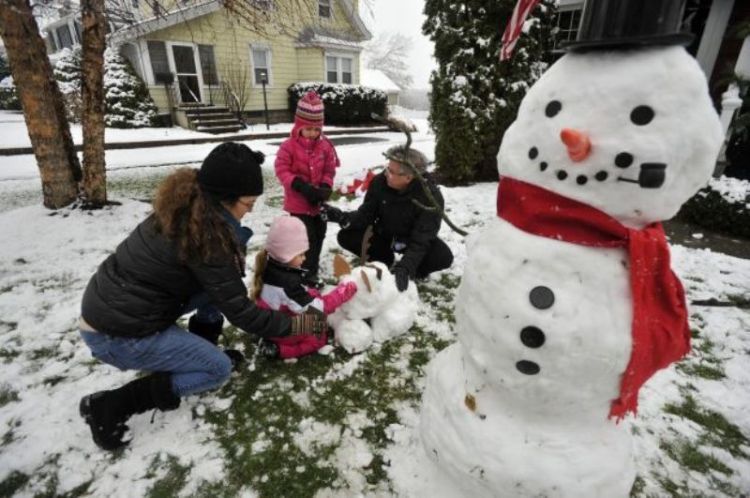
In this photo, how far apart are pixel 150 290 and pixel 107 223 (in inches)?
135

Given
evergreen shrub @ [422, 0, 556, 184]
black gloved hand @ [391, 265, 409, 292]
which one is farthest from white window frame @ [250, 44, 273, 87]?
black gloved hand @ [391, 265, 409, 292]

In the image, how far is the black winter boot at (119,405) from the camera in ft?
6.05

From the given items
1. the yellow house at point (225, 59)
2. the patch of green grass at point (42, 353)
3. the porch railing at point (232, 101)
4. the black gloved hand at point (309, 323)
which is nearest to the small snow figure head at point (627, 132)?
the black gloved hand at point (309, 323)

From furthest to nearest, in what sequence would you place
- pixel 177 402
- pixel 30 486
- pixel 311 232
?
pixel 311 232
pixel 177 402
pixel 30 486

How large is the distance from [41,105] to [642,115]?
5588 millimetres

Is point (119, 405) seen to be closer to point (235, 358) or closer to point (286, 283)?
point (235, 358)

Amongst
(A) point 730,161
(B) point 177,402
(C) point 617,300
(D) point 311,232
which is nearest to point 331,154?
(D) point 311,232

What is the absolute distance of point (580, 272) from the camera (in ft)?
3.82

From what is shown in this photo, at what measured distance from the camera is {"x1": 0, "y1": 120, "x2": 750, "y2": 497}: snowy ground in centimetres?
179

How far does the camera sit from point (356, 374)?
96.4 inches

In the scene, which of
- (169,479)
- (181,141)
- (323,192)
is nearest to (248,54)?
(181,141)

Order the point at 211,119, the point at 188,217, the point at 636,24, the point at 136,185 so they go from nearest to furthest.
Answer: the point at 636,24 < the point at 188,217 < the point at 136,185 < the point at 211,119

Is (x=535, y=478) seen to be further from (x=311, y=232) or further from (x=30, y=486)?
(x=311, y=232)

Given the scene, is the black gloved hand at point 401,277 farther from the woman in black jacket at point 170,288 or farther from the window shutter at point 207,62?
the window shutter at point 207,62
